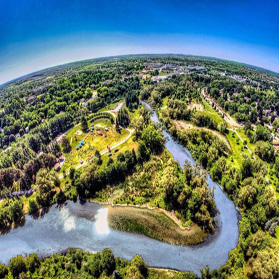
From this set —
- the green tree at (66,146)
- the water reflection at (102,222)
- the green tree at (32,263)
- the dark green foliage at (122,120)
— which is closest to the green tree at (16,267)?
the green tree at (32,263)

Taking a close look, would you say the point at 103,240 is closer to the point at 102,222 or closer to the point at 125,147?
the point at 102,222

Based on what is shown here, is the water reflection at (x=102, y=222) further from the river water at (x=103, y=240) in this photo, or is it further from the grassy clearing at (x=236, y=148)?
the grassy clearing at (x=236, y=148)

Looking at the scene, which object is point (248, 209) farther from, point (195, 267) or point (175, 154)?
point (175, 154)

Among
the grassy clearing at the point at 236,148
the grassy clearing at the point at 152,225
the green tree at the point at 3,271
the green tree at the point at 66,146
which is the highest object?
the green tree at the point at 66,146

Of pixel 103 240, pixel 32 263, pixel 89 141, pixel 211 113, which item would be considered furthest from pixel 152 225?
pixel 211 113

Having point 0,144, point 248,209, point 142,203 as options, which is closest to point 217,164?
point 248,209

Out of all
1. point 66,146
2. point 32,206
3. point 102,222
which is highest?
point 66,146
